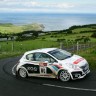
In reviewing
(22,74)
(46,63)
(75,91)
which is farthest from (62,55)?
(75,91)

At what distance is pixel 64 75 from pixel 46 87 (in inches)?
56.4

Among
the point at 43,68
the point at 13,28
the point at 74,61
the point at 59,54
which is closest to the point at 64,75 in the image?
the point at 74,61

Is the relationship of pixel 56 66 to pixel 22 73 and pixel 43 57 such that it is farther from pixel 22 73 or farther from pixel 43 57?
pixel 22 73

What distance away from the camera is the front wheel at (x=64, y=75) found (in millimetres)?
17178

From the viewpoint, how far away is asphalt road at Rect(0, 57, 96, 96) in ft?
48.7

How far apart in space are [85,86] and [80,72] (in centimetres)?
143

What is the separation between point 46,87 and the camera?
1633 cm

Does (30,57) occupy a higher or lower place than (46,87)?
higher

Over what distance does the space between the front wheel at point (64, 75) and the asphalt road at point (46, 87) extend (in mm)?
237

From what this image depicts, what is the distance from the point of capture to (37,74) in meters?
18.8

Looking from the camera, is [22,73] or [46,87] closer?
[46,87]

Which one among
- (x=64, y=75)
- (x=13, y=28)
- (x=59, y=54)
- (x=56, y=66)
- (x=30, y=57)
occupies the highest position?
(x=59, y=54)

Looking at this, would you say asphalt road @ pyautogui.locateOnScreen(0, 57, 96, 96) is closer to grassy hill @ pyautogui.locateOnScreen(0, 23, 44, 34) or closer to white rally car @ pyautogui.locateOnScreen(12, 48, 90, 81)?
white rally car @ pyautogui.locateOnScreen(12, 48, 90, 81)

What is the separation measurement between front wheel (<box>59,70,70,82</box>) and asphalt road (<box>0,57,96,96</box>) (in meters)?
0.24
